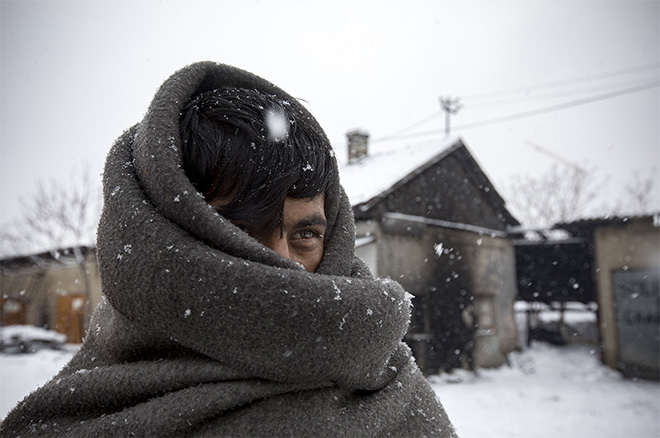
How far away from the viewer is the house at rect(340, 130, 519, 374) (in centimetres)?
932

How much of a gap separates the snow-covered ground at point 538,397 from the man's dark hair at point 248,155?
21.1 feet

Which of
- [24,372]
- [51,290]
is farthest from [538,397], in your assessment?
[51,290]

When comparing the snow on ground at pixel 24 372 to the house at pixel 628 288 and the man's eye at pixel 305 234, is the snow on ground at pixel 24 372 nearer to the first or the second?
the man's eye at pixel 305 234

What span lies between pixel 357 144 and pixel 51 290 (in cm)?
1636

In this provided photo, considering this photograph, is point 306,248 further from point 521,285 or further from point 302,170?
point 521,285

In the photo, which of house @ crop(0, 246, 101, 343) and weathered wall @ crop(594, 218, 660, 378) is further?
house @ crop(0, 246, 101, 343)

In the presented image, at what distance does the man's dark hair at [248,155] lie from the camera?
1.01 metres

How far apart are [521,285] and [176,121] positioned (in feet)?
53.7

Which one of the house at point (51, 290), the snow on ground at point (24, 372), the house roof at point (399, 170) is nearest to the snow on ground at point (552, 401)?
the house roof at point (399, 170)

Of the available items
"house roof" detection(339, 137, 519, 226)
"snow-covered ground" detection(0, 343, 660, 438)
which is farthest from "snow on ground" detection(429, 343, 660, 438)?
"house roof" detection(339, 137, 519, 226)

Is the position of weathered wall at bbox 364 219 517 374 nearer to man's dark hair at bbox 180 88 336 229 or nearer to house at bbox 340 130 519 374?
house at bbox 340 130 519 374

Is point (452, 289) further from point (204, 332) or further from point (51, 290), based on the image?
point (51, 290)

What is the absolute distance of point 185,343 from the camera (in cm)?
83

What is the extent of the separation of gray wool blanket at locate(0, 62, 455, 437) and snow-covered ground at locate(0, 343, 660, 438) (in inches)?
252
